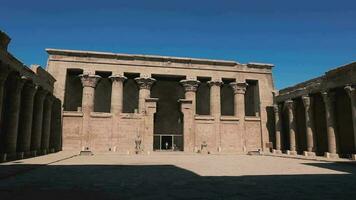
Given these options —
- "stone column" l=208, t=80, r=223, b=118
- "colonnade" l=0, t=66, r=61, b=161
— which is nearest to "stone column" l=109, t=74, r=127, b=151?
"colonnade" l=0, t=66, r=61, b=161

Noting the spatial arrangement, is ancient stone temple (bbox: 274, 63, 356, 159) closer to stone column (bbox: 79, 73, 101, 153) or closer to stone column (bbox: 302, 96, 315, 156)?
stone column (bbox: 302, 96, 315, 156)

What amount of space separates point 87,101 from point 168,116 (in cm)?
1074

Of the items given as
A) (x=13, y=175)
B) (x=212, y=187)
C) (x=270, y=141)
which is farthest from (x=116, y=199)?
(x=270, y=141)

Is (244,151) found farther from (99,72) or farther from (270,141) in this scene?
(99,72)

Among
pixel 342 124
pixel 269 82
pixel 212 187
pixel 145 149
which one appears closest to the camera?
pixel 212 187

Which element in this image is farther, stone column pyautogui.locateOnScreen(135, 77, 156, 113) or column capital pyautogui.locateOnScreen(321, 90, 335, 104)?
stone column pyautogui.locateOnScreen(135, 77, 156, 113)

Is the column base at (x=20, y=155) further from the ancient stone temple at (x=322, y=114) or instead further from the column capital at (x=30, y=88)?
the ancient stone temple at (x=322, y=114)

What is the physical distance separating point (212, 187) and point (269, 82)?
32.1 meters

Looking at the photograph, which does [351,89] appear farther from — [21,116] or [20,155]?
[21,116]

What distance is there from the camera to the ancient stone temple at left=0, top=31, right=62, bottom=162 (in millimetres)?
18484

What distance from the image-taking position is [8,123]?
20.0m

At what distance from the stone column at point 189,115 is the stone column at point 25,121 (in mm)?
16832

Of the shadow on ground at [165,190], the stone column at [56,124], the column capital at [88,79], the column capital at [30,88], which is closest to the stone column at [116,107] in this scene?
the column capital at [88,79]

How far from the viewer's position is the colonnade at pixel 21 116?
64.0 ft
